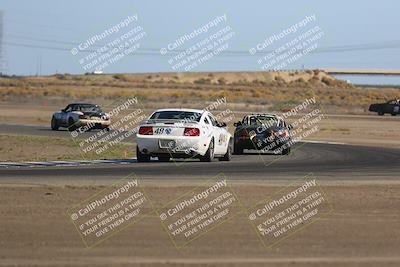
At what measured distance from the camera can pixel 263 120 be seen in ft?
105

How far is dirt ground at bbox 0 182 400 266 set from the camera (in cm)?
1052

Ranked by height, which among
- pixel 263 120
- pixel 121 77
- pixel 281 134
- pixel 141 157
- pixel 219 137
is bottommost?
pixel 121 77

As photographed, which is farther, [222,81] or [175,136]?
[222,81]

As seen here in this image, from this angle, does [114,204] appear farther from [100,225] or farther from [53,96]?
[53,96]

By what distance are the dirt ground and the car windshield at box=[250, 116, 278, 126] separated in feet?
53.6

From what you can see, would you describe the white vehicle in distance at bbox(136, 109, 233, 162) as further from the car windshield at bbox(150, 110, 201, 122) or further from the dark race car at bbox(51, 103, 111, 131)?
the dark race car at bbox(51, 103, 111, 131)

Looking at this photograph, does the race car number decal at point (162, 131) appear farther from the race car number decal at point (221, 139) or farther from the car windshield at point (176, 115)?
the race car number decal at point (221, 139)

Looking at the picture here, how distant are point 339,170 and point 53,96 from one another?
85449 mm

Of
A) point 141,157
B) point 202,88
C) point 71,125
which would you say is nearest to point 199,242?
point 141,157

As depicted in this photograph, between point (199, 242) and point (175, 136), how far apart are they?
12.7 m

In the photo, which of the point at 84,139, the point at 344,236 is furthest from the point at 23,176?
the point at 84,139

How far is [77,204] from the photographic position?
14.6 m

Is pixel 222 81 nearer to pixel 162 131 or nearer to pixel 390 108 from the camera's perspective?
pixel 390 108

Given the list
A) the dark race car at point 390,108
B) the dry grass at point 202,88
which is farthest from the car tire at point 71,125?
the dry grass at point 202,88
